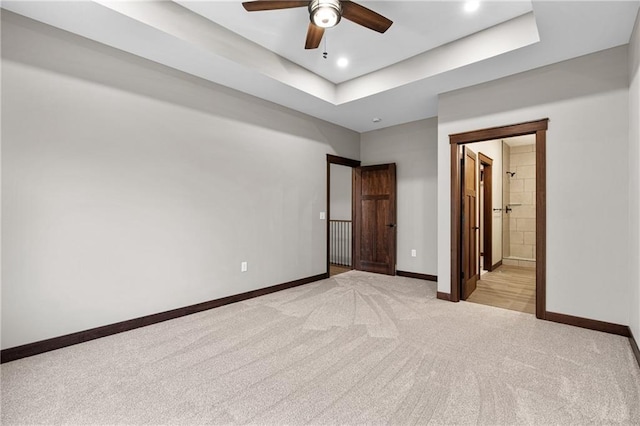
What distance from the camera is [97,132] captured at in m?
2.87

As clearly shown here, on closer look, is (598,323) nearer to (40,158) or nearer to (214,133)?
(214,133)

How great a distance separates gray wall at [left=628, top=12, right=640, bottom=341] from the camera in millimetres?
2467

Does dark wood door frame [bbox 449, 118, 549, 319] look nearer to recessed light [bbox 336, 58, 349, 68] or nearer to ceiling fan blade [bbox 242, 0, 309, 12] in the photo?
recessed light [bbox 336, 58, 349, 68]

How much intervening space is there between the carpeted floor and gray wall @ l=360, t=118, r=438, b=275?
1972mm

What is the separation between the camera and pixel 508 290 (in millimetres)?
4566

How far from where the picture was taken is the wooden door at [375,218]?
5.60 meters

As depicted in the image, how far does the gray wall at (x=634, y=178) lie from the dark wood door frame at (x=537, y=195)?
25.8 inches

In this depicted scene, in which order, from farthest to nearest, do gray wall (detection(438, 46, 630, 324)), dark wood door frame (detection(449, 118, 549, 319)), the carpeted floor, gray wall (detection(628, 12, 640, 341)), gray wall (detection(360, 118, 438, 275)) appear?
gray wall (detection(360, 118, 438, 275)) < dark wood door frame (detection(449, 118, 549, 319)) < gray wall (detection(438, 46, 630, 324)) < gray wall (detection(628, 12, 640, 341)) < the carpeted floor

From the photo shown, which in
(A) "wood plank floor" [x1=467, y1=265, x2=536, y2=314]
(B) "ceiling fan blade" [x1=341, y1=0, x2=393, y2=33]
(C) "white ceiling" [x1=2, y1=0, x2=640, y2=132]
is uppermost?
(C) "white ceiling" [x1=2, y1=0, x2=640, y2=132]

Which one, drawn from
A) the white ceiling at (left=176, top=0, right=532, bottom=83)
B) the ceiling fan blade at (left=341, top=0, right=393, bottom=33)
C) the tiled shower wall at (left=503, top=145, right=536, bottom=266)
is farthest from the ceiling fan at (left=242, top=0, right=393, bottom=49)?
the tiled shower wall at (left=503, top=145, right=536, bottom=266)

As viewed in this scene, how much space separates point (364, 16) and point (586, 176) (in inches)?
→ 105

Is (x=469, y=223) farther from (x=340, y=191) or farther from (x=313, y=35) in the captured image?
(x=340, y=191)

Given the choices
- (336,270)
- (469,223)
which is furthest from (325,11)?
(336,270)

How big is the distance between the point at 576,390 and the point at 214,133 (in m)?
4.05
